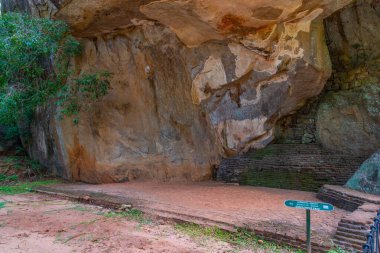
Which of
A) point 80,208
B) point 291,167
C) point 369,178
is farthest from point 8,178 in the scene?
point 369,178

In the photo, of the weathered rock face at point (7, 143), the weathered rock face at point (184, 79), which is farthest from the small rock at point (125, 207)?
the weathered rock face at point (7, 143)

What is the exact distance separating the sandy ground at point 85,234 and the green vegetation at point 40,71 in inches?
186

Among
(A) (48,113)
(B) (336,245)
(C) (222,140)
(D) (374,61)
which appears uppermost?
(D) (374,61)

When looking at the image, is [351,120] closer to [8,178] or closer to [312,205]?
[312,205]

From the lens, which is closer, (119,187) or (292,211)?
(292,211)

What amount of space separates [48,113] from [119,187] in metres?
5.03

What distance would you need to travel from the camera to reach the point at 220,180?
10047 mm

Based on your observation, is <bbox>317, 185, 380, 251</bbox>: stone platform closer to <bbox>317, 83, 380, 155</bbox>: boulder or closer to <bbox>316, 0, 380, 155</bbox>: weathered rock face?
<bbox>317, 83, 380, 155</bbox>: boulder

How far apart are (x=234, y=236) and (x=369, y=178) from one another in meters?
3.47

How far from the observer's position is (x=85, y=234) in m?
5.58

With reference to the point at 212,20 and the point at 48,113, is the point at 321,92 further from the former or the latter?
the point at 48,113

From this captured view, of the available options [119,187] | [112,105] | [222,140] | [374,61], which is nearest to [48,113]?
[112,105]

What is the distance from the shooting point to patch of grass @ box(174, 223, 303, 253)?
486 cm

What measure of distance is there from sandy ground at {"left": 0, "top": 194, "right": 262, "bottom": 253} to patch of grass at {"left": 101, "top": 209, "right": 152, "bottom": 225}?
10cm
